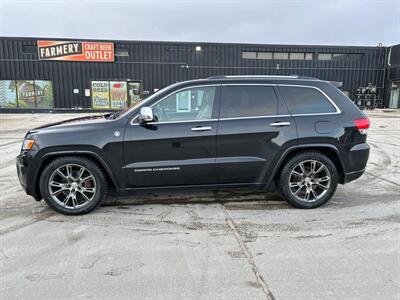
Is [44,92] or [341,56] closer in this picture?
[44,92]

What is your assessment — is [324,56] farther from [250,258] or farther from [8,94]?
[250,258]

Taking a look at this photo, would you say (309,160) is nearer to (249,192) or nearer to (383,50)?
(249,192)

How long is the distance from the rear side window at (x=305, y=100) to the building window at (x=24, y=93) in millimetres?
25932

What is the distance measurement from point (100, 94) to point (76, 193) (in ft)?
79.0

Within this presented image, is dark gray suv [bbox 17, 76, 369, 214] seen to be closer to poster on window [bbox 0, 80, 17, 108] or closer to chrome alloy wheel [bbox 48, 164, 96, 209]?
chrome alloy wheel [bbox 48, 164, 96, 209]

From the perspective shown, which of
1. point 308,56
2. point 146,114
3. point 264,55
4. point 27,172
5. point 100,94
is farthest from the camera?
point 308,56

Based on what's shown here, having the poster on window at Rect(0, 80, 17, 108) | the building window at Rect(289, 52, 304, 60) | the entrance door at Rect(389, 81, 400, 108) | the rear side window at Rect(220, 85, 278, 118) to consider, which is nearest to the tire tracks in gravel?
the rear side window at Rect(220, 85, 278, 118)

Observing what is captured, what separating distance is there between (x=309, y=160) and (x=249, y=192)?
47.0 inches

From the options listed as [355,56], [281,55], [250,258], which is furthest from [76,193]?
[355,56]

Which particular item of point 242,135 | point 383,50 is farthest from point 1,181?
point 383,50

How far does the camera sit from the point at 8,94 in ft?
86.9

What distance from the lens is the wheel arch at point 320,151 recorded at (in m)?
4.45

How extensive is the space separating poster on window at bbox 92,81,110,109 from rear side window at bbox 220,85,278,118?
79.3 feet

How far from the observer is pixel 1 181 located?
6.06m
